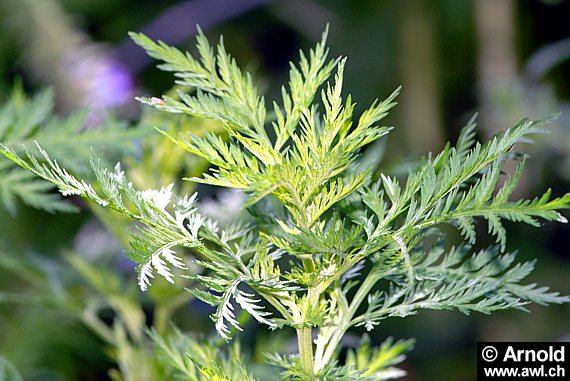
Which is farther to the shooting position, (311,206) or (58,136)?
(58,136)

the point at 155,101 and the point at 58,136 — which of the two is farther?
the point at 58,136

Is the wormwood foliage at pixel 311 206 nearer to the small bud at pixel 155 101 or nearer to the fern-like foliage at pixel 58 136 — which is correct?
the small bud at pixel 155 101

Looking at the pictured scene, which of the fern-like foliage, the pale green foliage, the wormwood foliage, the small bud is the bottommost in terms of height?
the pale green foliage

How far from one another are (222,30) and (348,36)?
25cm

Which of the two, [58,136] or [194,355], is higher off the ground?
[58,136]

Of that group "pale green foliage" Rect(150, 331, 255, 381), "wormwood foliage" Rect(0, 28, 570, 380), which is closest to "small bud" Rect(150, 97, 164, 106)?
"wormwood foliage" Rect(0, 28, 570, 380)

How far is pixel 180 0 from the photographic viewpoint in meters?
1.38

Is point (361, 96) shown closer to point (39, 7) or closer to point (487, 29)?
point (487, 29)

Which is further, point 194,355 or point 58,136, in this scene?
point 58,136

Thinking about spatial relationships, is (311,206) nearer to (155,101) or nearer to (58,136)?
(155,101)

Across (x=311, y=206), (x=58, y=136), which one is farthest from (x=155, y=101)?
(x=58, y=136)

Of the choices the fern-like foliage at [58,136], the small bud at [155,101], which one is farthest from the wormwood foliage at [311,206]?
the fern-like foliage at [58,136]

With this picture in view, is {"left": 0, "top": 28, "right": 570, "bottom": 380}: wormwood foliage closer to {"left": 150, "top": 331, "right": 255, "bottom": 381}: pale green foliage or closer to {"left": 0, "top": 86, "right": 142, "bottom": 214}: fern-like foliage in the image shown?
{"left": 150, "top": 331, "right": 255, "bottom": 381}: pale green foliage

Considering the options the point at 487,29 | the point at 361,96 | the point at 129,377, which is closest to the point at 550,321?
the point at 487,29
